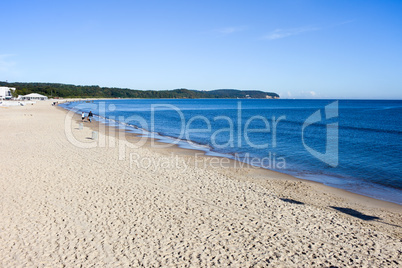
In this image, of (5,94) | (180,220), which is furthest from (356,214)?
(5,94)

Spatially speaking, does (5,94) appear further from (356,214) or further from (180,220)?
(356,214)

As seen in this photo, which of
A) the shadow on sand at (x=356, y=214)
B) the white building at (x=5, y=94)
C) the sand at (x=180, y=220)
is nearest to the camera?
the sand at (x=180, y=220)

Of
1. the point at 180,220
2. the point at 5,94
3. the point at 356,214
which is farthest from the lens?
the point at 5,94

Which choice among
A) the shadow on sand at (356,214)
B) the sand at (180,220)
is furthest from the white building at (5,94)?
the shadow on sand at (356,214)

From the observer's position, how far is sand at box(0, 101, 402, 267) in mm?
5875

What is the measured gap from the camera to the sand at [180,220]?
19.3ft

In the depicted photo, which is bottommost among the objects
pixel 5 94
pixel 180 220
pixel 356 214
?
pixel 356 214

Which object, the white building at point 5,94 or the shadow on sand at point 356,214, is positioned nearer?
the shadow on sand at point 356,214

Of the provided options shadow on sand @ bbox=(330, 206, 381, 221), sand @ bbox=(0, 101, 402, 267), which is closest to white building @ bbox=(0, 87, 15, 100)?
sand @ bbox=(0, 101, 402, 267)

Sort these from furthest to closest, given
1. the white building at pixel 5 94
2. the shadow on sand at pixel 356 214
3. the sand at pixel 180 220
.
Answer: the white building at pixel 5 94 < the shadow on sand at pixel 356 214 < the sand at pixel 180 220

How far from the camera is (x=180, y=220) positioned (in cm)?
754

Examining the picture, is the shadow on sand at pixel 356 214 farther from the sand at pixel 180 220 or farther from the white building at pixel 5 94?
the white building at pixel 5 94

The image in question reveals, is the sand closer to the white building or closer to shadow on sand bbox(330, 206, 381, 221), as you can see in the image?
shadow on sand bbox(330, 206, 381, 221)

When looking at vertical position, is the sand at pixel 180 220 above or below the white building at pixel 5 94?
below
